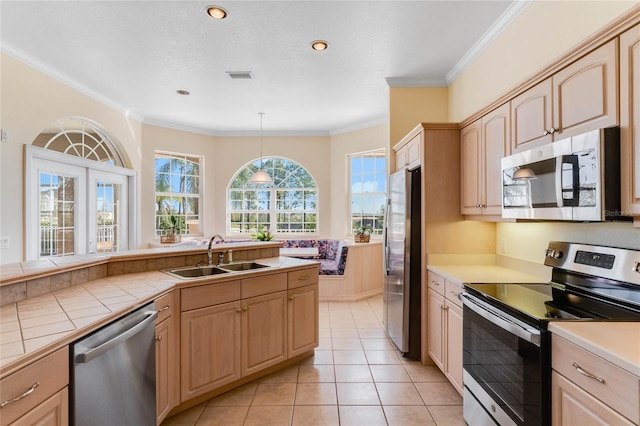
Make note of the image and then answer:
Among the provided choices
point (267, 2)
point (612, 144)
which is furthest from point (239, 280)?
point (612, 144)

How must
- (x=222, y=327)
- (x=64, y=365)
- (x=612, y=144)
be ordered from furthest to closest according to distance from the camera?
(x=222, y=327) → (x=612, y=144) → (x=64, y=365)

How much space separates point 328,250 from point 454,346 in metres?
3.51

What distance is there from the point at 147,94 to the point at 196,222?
8.45ft

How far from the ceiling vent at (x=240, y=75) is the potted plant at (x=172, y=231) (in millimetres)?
3036

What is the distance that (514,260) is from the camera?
2477 mm

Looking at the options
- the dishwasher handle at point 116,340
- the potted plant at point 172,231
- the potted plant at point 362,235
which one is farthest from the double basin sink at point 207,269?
the potted plant at point 172,231

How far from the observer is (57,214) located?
3.78 m

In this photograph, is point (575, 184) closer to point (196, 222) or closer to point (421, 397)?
point (421, 397)

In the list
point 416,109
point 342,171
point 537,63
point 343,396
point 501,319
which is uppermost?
point 416,109

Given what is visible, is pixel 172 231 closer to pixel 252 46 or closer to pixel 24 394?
pixel 252 46

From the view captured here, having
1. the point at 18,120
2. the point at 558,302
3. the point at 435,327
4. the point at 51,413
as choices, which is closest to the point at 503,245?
the point at 435,327

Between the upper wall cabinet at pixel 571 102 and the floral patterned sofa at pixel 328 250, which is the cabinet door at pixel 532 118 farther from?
the floral patterned sofa at pixel 328 250

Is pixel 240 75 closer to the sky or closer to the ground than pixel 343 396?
closer to the sky

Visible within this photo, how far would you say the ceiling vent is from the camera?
11.6 feet
